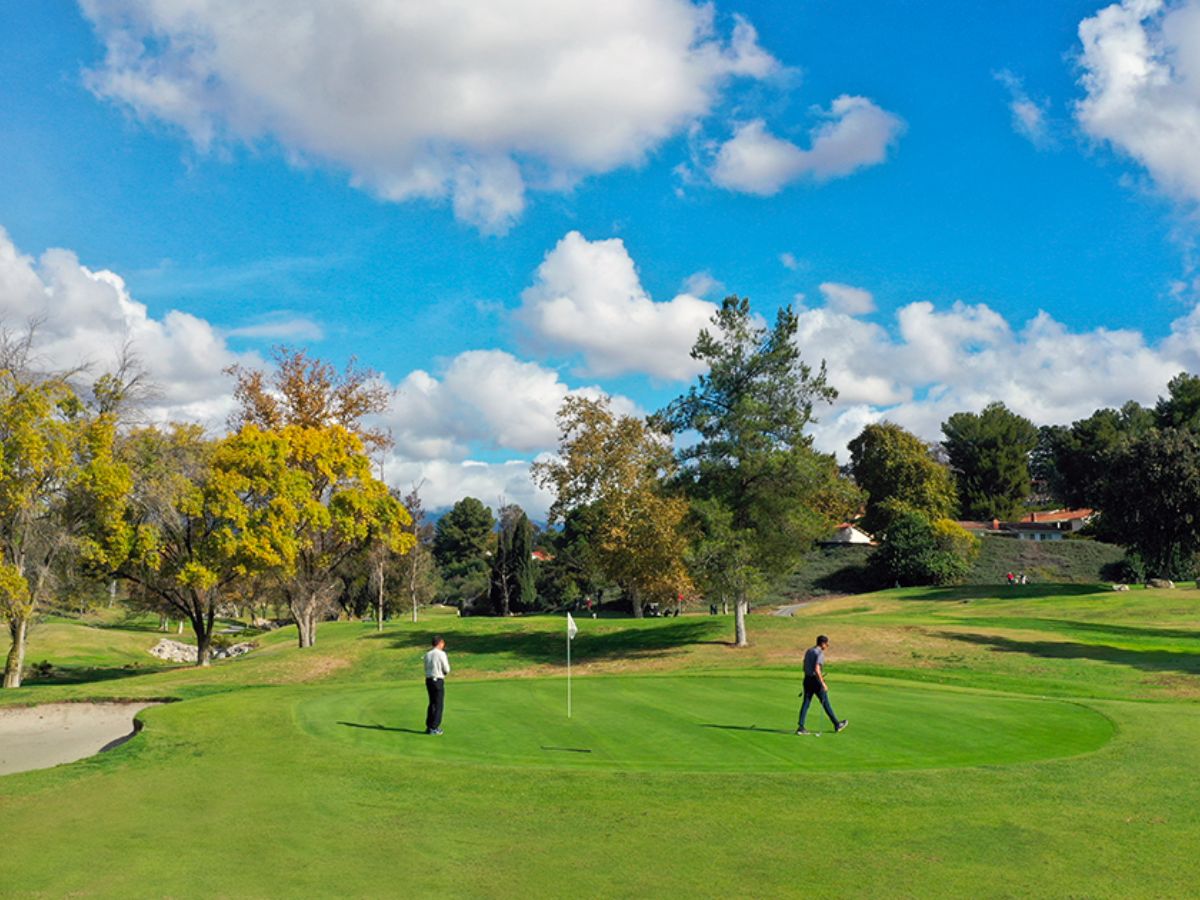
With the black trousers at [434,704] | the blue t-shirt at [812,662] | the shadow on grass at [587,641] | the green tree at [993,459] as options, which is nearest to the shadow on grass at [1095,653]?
the shadow on grass at [587,641]

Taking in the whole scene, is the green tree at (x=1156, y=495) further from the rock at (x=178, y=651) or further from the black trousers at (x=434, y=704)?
the rock at (x=178, y=651)

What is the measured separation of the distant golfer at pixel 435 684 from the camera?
1748 centimetres

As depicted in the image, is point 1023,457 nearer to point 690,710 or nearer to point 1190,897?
point 690,710

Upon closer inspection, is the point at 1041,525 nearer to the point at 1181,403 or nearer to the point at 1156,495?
the point at 1181,403

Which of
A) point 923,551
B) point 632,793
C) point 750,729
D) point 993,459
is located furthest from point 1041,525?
point 632,793

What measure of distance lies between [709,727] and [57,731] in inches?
639

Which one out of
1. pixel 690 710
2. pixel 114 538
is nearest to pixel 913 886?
pixel 690 710

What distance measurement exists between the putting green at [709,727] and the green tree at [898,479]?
64.2 m

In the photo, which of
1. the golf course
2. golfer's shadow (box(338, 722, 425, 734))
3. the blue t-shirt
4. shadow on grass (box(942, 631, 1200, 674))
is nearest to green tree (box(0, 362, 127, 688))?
the golf course

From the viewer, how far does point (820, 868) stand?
9.22 meters

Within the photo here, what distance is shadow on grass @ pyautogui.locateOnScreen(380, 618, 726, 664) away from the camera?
3847cm

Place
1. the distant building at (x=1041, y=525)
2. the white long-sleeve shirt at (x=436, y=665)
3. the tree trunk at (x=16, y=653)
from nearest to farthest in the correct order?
the white long-sleeve shirt at (x=436, y=665)
the tree trunk at (x=16, y=653)
the distant building at (x=1041, y=525)

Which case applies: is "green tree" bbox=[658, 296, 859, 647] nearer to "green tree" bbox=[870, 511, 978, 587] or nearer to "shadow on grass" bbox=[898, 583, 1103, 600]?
"shadow on grass" bbox=[898, 583, 1103, 600]

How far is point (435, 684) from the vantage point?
58.6ft
